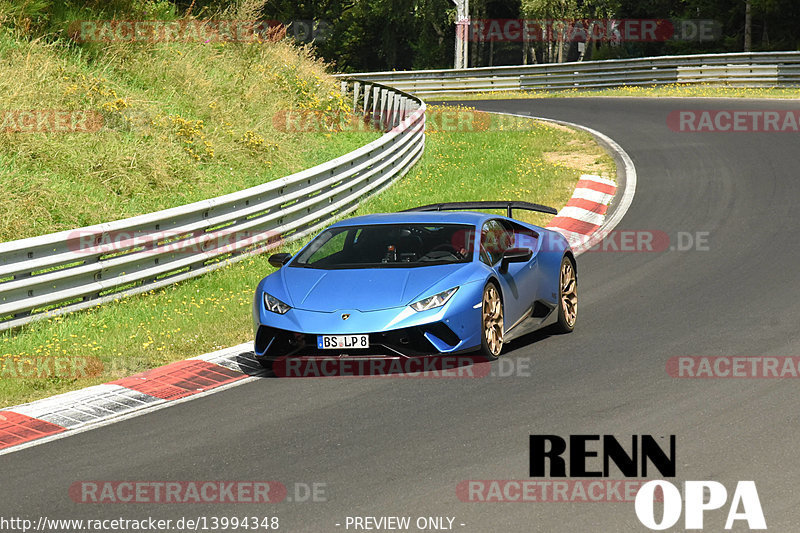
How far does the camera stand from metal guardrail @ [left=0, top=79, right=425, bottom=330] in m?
11.3

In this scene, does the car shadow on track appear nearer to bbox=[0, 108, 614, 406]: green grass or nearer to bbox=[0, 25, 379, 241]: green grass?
bbox=[0, 108, 614, 406]: green grass

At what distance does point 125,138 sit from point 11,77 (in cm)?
217

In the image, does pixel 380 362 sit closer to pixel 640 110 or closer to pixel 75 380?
pixel 75 380

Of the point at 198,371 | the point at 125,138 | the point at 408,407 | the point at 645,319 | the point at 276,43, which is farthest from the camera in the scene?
the point at 276,43

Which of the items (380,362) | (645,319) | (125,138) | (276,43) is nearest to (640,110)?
(276,43)

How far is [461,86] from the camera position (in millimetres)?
41531

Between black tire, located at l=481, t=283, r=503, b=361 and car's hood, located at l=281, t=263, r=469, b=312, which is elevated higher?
car's hood, located at l=281, t=263, r=469, b=312

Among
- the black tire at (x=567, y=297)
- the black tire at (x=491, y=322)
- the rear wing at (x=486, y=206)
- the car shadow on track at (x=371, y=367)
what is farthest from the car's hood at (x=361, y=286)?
the rear wing at (x=486, y=206)

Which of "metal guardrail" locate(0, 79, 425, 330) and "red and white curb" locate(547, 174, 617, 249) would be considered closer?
"metal guardrail" locate(0, 79, 425, 330)

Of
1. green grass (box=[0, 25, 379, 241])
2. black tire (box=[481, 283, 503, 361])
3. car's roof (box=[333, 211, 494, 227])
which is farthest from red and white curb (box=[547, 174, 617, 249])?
black tire (box=[481, 283, 503, 361])

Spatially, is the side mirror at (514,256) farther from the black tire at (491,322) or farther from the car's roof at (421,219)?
the car's roof at (421,219)

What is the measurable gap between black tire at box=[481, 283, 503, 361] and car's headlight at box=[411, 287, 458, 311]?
332mm

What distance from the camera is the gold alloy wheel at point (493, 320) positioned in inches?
377

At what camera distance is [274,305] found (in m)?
9.55
